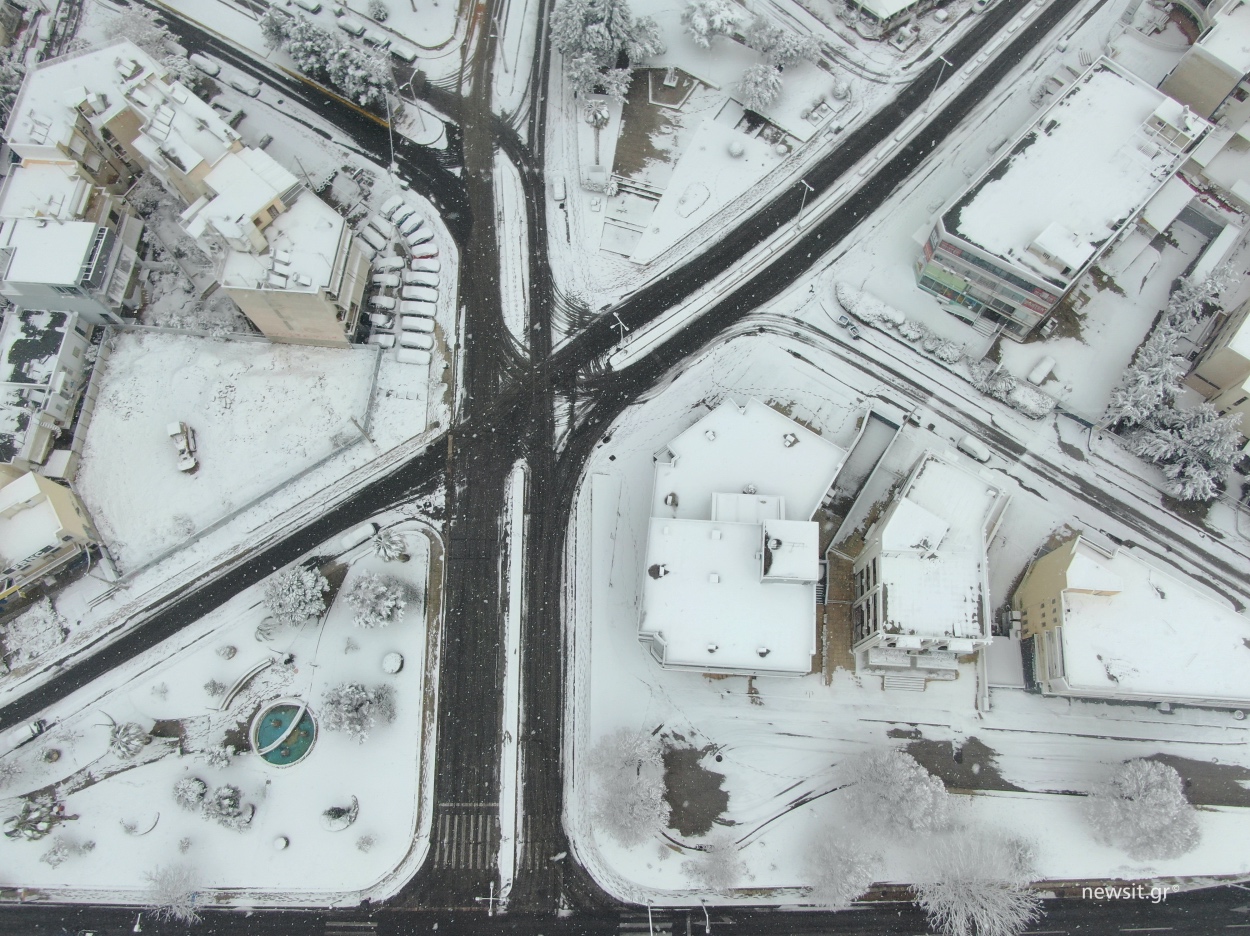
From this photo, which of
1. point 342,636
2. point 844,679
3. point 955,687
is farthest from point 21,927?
point 955,687

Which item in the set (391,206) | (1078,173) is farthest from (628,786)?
(1078,173)

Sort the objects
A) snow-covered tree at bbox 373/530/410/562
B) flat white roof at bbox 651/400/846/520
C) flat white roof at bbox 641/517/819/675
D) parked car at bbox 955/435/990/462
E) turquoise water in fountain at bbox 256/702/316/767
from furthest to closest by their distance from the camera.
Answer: parked car at bbox 955/435/990/462 → snow-covered tree at bbox 373/530/410/562 → turquoise water in fountain at bbox 256/702/316/767 → flat white roof at bbox 651/400/846/520 → flat white roof at bbox 641/517/819/675

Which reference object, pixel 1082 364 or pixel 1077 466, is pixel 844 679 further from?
pixel 1082 364

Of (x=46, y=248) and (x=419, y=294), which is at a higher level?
(x=46, y=248)

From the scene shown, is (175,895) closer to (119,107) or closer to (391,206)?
(391,206)

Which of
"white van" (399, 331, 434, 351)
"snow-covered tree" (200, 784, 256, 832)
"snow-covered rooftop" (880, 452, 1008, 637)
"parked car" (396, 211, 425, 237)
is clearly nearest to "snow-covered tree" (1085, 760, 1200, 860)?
"snow-covered rooftop" (880, 452, 1008, 637)

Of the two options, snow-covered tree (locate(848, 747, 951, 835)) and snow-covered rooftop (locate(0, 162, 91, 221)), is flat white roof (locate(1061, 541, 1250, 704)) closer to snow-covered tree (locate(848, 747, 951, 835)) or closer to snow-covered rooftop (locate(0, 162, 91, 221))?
snow-covered tree (locate(848, 747, 951, 835))

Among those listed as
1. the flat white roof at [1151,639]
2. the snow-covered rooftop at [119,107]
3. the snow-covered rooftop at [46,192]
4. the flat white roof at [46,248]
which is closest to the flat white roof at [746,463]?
the flat white roof at [1151,639]
